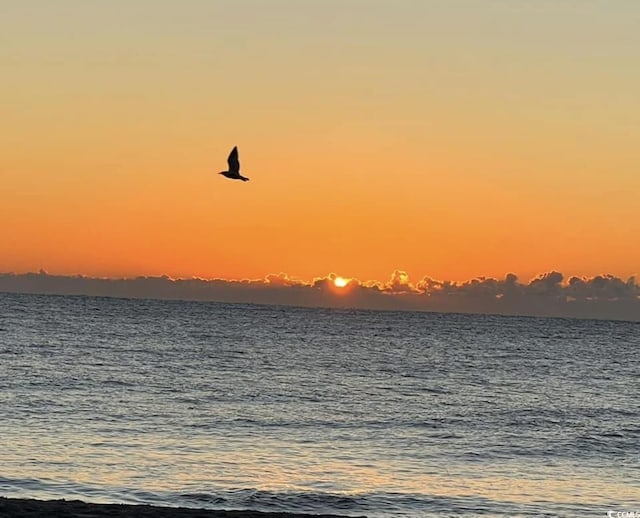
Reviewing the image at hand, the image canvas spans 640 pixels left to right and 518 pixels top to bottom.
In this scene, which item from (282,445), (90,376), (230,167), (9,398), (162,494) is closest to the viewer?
(162,494)

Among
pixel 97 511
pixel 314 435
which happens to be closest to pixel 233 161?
pixel 314 435

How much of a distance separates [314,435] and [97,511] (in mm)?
16663

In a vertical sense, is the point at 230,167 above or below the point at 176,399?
above

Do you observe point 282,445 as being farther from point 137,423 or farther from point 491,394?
point 491,394

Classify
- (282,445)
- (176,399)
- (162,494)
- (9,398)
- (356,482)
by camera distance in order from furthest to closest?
(176,399)
(9,398)
(282,445)
(356,482)
(162,494)

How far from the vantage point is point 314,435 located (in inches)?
1517

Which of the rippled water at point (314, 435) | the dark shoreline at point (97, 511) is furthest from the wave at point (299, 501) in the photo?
the dark shoreline at point (97, 511)

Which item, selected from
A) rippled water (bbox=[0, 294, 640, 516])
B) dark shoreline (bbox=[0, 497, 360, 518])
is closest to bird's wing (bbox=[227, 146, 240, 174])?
rippled water (bbox=[0, 294, 640, 516])

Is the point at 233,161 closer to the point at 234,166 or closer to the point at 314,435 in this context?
the point at 234,166

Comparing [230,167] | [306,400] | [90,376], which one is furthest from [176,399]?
→ [230,167]

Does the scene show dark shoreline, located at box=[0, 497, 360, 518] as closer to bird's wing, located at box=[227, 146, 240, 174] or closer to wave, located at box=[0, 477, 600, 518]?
wave, located at box=[0, 477, 600, 518]

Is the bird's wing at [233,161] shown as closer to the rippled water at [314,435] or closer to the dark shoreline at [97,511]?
the rippled water at [314,435]

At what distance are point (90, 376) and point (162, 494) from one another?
108 ft

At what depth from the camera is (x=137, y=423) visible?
3956cm
